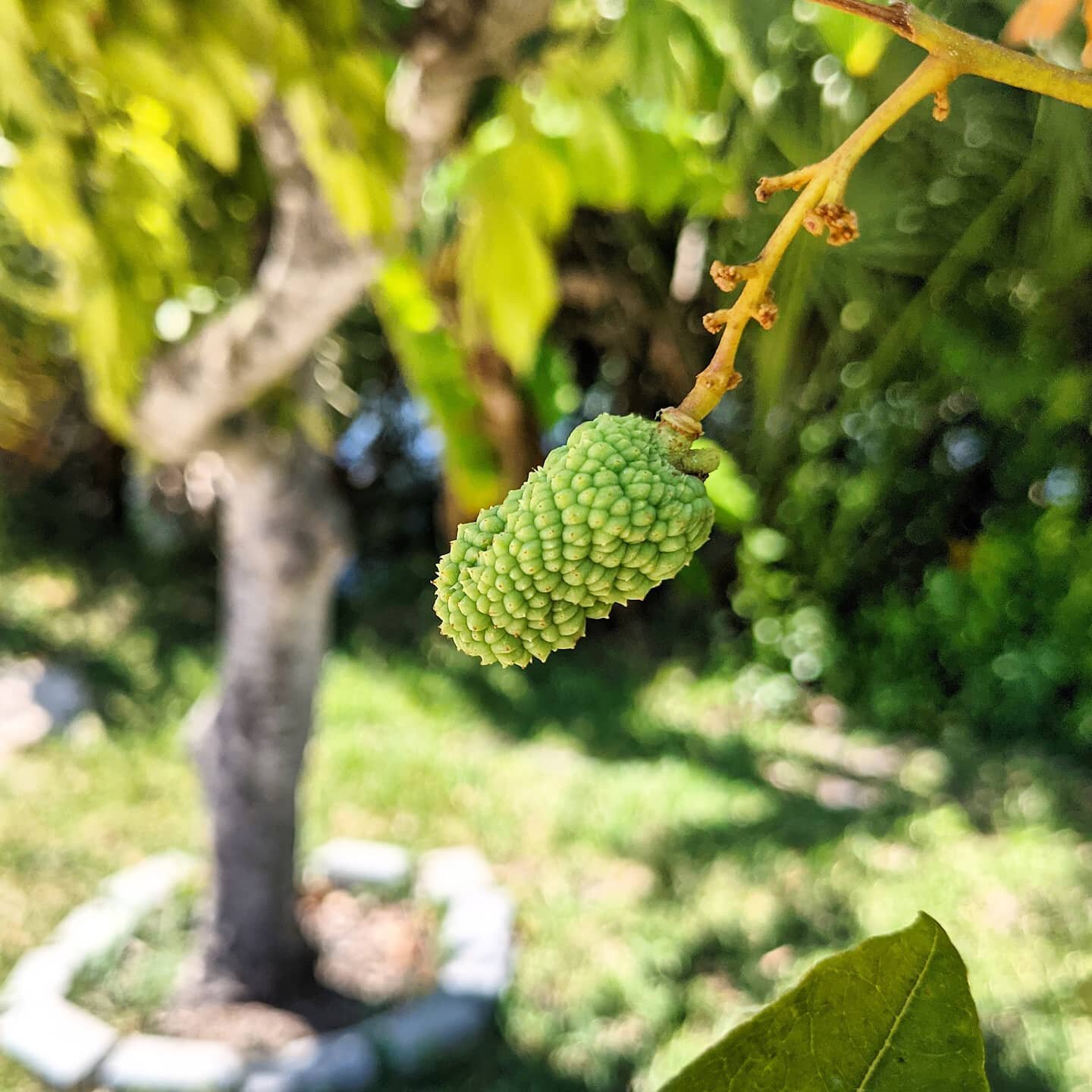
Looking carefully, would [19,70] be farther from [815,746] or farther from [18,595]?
[18,595]

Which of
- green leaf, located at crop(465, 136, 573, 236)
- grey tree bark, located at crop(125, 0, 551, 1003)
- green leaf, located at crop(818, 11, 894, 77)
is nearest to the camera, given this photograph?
green leaf, located at crop(818, 11, 894, 77)

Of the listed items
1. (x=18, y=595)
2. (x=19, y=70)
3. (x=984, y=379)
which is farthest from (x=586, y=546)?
(x=18, y=595)

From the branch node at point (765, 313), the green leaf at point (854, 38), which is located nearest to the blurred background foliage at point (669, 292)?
the green leaf at point (854, 38)

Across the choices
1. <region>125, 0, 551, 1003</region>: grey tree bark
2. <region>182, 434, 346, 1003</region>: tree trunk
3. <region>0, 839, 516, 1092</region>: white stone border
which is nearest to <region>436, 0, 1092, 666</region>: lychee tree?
<region>125, 0, 551, 1003</region>: grey tree bark

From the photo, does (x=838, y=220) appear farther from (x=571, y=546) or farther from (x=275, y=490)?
(x=275, y=490)

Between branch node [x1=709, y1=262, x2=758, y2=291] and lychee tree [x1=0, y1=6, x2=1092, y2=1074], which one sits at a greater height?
branch node [x1=709, y1=262, x2=758, y2=291]

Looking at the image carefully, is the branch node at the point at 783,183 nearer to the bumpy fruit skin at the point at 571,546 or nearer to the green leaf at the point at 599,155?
the bumpy fruit skin at the point at 571,546

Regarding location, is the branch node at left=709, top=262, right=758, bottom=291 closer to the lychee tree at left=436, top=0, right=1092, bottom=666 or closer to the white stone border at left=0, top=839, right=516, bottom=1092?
the lychee tree at left=436, top=0, right=1092, bottom=666
